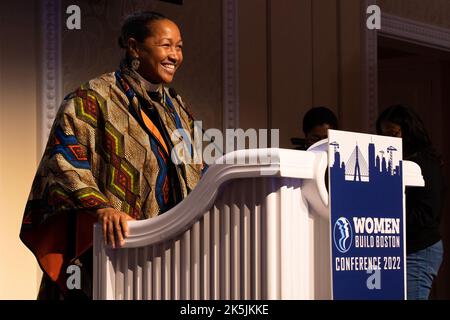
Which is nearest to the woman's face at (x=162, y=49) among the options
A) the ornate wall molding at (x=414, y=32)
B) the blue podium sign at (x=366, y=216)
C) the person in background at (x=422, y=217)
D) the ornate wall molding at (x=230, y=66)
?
the blue podium sign at (x=366, y=216)

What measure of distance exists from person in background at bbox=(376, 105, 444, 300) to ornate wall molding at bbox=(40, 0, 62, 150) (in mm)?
1427

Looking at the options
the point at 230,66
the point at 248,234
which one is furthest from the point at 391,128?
the point at 248,234

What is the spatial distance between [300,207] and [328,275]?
13cm

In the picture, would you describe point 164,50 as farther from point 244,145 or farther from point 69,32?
point 244,145

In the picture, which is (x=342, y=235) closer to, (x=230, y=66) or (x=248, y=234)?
(x=248, y=234)

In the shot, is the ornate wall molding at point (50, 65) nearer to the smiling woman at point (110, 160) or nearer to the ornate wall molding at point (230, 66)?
the ornate wall molding at point (230, 66)

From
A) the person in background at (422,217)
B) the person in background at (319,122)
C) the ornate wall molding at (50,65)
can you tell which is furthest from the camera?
the person in background at (319,122)

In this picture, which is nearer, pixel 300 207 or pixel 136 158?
pixel 300 207

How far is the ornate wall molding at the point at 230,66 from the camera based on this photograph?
5207 millimetres

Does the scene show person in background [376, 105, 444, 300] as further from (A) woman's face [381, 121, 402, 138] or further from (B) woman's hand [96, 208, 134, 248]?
(B) woman's hand [96, 208, 134, 248]

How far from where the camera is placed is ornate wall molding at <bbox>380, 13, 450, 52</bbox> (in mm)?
6480

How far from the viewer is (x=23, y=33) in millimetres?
4352
